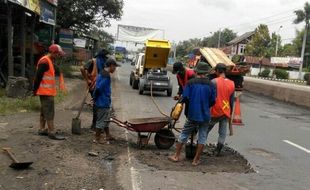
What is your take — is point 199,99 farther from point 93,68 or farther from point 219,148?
point 93,68

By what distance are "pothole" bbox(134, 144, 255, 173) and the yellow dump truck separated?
1458cm

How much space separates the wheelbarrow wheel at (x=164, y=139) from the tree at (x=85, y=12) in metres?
24.3

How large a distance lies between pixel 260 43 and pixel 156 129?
97.6 metres

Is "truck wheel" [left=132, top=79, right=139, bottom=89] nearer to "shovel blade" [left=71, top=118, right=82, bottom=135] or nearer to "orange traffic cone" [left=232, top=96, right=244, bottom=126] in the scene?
"orange traffic cone" [left=232, top=96, right=244, bottom=126]

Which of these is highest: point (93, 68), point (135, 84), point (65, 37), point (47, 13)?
point (47, 13)

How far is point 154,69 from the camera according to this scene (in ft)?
86.8

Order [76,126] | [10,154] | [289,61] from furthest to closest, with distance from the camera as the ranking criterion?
[289,61] < [76,126] < [10,154]

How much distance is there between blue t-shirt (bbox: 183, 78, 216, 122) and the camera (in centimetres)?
878

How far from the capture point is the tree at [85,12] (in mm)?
33344

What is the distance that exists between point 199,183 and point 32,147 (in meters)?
3.09

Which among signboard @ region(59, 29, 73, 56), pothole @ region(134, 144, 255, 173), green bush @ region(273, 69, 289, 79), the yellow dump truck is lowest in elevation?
green bush @ region(273, 69, 289, 79)

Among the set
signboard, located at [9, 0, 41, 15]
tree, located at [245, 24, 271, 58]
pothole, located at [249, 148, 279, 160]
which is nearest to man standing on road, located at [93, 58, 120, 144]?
pothole, located at [249, 148, 279, 160]

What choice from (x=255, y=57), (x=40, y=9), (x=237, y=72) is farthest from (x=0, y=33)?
(x=255, y=57)

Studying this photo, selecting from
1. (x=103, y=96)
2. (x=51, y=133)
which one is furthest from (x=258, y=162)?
(x=51, y=133)
